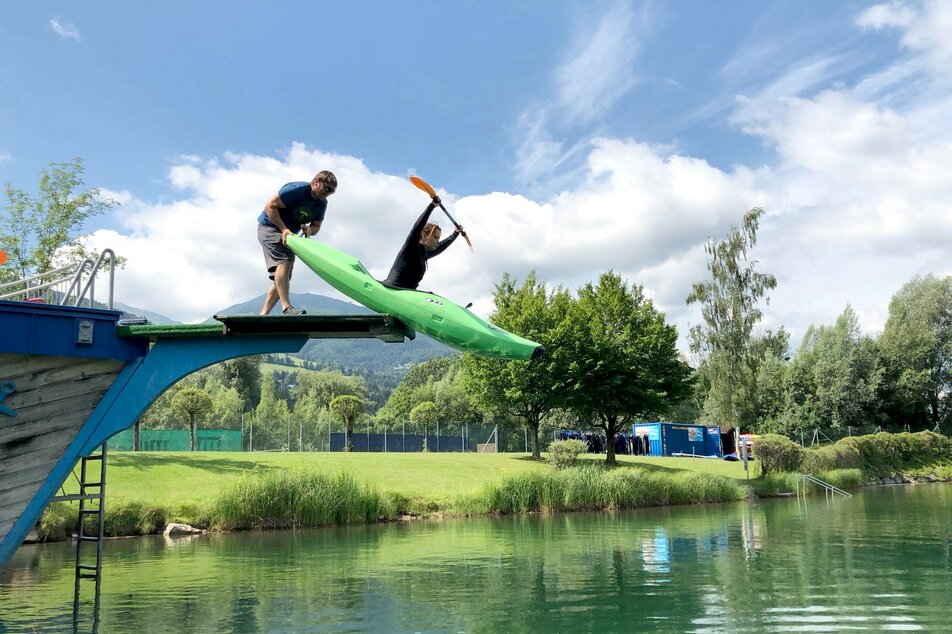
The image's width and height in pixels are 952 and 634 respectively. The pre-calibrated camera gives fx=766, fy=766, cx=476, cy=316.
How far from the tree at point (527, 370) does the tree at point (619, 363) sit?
2.74 ft

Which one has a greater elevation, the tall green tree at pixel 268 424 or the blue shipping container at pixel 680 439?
the tall green tree at pixel 268 424

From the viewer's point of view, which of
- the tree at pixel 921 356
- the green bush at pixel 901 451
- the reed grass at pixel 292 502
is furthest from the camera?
the tree at pixel 921 356

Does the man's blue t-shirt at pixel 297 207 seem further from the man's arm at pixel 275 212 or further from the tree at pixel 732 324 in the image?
the tree at pixel 732 324

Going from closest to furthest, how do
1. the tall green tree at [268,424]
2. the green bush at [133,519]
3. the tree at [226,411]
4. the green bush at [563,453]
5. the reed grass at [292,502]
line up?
the green bush at [133,519], the reed grass at [292,502], the green bush at [563,453], the tall green tree at [268,424], the tree at [226,411]

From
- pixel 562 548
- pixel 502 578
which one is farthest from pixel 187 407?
pixel 502 578

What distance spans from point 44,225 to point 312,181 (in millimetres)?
27488

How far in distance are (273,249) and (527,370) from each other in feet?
111

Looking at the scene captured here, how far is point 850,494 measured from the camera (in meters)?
38.4

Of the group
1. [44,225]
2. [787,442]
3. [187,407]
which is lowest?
[787,442]

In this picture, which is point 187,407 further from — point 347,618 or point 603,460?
point 347,618

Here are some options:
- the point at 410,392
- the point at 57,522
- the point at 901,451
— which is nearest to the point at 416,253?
the point at 57,522

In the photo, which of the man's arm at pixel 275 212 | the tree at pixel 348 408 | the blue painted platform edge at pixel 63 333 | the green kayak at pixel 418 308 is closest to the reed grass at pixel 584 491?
the green kayak at pixel 418 308

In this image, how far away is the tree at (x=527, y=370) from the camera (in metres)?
44.8

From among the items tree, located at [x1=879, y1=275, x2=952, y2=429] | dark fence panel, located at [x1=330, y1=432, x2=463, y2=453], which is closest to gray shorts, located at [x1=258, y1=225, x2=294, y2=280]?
dark fence panel, located at [x1=330, y1=432, x2=463, y2=453]
